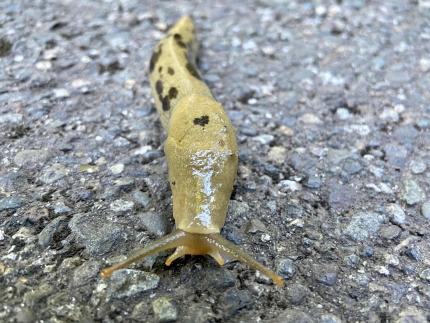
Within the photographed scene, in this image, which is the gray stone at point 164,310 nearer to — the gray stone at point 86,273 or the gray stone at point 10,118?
the gray stone at point 86,273

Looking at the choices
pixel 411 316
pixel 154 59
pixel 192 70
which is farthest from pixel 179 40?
pixel 411 316

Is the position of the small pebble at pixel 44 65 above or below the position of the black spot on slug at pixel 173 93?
above

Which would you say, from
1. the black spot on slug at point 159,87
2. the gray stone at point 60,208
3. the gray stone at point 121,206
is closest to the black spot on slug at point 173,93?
the black spot on slug at point 159,87

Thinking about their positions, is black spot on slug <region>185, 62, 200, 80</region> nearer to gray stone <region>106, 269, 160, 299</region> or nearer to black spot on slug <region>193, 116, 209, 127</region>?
black spot on slug <region>193, 116, 209, 127</region>

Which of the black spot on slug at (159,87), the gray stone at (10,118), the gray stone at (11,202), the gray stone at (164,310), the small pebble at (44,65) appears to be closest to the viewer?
the gray stone at (164,310)

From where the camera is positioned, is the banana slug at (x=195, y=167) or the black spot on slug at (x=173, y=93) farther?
the black spot on slug at (x=173, y=93)

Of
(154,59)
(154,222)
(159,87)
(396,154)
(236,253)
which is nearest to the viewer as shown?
(236,253)

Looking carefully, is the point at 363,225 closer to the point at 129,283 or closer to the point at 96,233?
the point at 129,283

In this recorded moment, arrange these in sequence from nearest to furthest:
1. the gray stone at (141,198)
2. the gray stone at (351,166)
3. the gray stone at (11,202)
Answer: the gray stone at (11,202) < the gray stone at (141,198) < the gray stone at (351,166)
